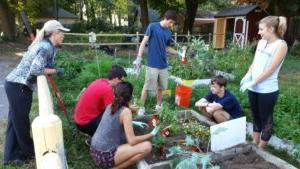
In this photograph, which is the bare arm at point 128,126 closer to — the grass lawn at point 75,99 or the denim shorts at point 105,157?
the denim shorts at point 105,157

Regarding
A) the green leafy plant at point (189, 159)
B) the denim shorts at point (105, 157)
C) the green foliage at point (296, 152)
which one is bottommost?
the green foliage at point (296, 152)

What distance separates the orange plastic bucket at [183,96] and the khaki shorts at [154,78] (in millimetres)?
386

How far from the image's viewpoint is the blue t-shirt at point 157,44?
5.39 metres

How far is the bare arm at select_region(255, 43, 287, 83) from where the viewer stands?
3707 mm

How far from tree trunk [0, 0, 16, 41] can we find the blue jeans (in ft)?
59.6

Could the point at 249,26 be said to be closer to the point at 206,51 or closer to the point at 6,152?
the point at 206,51

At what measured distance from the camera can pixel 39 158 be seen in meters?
1.60

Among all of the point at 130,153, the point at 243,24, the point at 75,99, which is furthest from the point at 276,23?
the point at 243,24

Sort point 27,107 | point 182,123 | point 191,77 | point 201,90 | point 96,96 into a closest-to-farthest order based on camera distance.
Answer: point 27,107 → point 96,96 → point 182,123 → point 201,90 → point 191,77

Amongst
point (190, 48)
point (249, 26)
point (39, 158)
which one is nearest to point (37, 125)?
point (39, 158)

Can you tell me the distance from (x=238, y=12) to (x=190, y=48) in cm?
1398

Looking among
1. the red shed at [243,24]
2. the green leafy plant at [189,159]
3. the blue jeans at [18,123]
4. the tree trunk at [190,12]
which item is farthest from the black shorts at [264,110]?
the tree trunk at [190,12]

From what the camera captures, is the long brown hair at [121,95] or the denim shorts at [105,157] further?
the denim shorts at [105,157]

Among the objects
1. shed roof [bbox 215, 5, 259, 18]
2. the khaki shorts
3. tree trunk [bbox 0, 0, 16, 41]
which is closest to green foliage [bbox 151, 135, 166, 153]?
the khaki shorts
